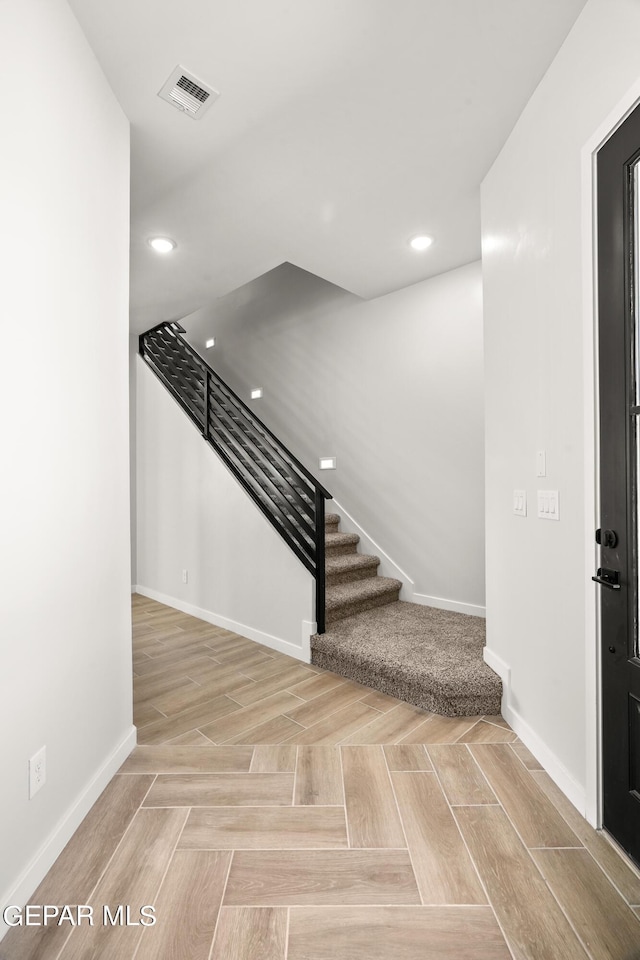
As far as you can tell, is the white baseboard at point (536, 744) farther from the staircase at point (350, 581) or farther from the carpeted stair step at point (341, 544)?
the carpeted stair step at point (341, 544)

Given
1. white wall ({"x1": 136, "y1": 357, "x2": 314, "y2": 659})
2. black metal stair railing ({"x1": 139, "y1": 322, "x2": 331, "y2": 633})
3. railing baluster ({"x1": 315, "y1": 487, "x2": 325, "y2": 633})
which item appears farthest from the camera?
white wall ({"x1": 136, "y1": 357, "x2": 314, "y2": 659})

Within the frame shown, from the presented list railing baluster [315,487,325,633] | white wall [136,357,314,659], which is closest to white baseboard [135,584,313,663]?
white wall [136,357,314,659]

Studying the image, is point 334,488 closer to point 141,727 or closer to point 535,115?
point 141,727

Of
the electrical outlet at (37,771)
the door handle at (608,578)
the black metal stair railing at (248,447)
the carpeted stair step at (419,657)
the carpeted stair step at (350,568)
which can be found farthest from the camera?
the carpeted stair step at (350,568)

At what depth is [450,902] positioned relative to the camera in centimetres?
130

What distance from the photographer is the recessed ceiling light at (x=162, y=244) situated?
326 cm

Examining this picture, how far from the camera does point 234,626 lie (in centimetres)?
374

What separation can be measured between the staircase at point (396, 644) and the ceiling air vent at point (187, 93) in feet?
9.42

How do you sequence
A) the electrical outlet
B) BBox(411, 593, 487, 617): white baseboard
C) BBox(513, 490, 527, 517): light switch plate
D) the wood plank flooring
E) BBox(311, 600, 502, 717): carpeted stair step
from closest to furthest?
the wood plank flooring → the electrical outlet → BBox(513, 490, 527, 517): light switch plate → BBox(311, 600, 502, 717): carpeted stair step → BBox(411, 593, 487, 617): white baseboard

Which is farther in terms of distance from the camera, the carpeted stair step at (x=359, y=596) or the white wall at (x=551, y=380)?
the carpeted stair step at (x=359, y=596)

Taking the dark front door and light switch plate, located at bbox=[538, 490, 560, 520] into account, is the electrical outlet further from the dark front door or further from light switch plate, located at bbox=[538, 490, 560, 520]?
light switch plate, located at bbox=[538, 490, 560, 520]

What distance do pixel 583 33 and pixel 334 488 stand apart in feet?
11.4

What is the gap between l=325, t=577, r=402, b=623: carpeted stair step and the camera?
11.1ft

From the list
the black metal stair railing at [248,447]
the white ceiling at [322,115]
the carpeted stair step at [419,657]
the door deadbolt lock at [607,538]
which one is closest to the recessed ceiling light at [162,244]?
the white ceiling at [322,115]
